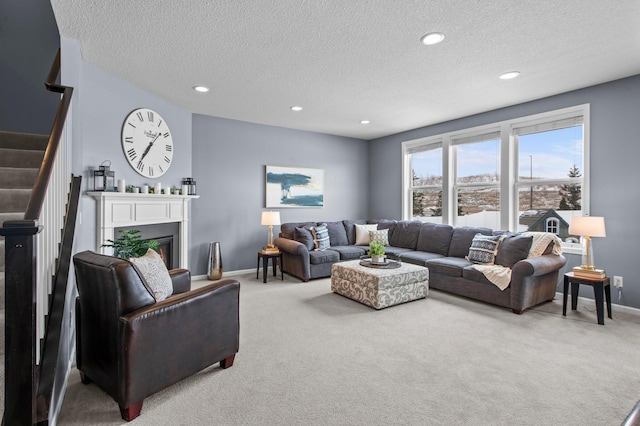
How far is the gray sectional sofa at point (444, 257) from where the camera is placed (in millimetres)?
3518

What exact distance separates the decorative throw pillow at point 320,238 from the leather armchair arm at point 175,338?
2980 mm

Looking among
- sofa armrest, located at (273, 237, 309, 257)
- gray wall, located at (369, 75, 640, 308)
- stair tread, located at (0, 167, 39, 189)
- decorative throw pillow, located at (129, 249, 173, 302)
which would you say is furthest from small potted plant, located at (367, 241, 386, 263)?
stair tread, located at (0, 167, 39, 189)

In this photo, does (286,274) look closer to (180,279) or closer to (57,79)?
(180,279)

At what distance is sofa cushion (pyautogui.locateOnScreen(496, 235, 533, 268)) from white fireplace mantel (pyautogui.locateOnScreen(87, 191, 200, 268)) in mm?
4123

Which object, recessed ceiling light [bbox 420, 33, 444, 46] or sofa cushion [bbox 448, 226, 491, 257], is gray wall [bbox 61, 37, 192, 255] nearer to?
recessed ceiling light [bbox 420, 33, 444, 46]

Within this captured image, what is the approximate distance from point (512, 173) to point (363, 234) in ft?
8.19

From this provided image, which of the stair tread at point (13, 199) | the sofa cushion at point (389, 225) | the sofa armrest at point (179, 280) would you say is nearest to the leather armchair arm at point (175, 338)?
the sofa armrest at point (179, 280)

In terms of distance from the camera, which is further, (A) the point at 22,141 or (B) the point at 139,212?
(B) the point at 139,212

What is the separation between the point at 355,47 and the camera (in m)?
2.84

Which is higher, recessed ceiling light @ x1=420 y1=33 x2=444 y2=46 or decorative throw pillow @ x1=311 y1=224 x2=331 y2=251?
recessed ceiling light @ x1=420 y1=33 x2=444 y2=46

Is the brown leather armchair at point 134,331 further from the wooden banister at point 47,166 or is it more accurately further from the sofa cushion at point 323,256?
the sofa cushion at point 323,256

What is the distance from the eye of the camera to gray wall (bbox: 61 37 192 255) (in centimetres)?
284

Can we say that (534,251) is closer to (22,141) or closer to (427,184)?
(427,184)

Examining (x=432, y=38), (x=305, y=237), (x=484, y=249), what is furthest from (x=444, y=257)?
(x=432, y=38)
